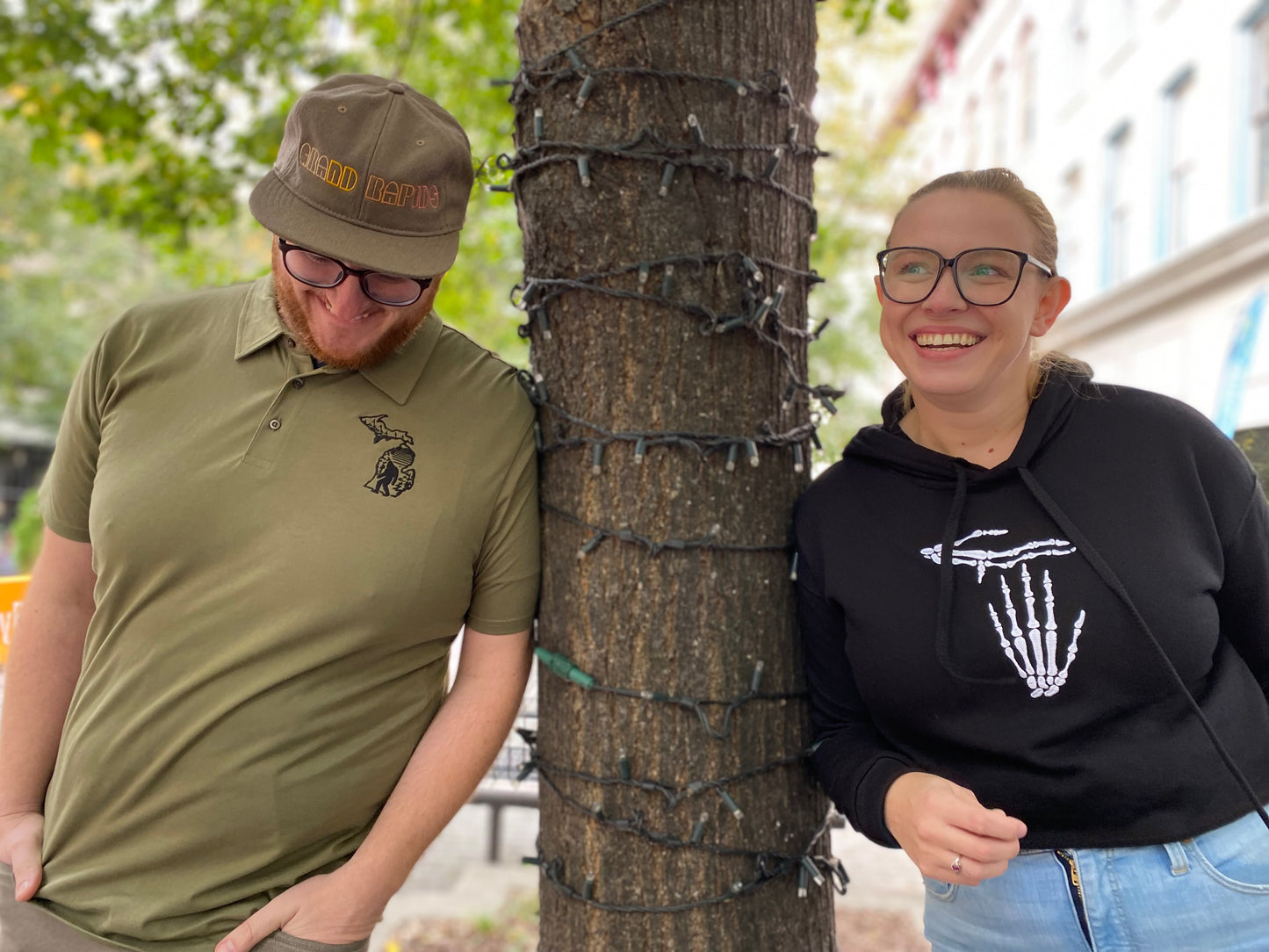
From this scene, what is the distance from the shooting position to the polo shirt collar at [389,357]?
2.11m

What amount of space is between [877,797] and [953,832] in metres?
0.20

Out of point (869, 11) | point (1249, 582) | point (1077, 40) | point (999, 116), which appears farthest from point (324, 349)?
point (999, 116)

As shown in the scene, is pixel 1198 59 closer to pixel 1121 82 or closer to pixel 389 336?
pixel 1121 82

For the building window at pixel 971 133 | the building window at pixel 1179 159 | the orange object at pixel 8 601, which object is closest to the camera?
the orange object at pixel 8 601

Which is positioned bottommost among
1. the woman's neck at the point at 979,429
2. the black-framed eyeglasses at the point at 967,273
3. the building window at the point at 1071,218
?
the woman's neck at the point at 979,429

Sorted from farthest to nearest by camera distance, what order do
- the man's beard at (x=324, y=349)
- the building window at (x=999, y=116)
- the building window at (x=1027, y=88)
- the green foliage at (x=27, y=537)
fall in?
the building window at (x=999, y=116) → the building window at (x=1027, y=88) → the green foliage at (x=27, y=537) → the man's beard at (x=324, y=349)

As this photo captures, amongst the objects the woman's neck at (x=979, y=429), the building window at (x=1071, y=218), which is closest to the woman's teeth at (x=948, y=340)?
the woman's neck at (x=979, y=429)

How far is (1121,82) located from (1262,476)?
50.0 ft

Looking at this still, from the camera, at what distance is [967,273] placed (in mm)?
2055

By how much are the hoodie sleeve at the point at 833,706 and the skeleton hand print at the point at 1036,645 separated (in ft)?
0.95

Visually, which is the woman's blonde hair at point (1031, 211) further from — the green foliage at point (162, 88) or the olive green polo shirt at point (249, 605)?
the green foliage at point (162, 88)

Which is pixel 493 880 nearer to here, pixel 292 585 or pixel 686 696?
pixel 686 696

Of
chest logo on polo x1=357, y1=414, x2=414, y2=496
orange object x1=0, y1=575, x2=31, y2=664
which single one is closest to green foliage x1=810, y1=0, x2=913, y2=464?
orange object x1=0, y1=575, x2=31, y2=664

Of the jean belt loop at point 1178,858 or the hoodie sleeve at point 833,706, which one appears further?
the hoodie sleeve at point 833,706
